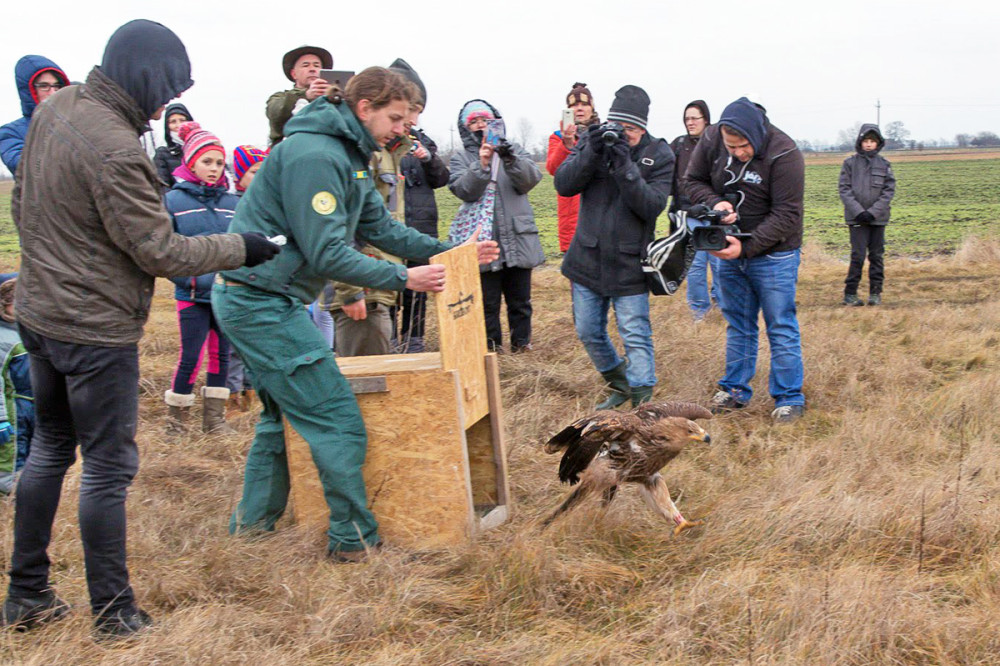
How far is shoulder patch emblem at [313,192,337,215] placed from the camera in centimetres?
375

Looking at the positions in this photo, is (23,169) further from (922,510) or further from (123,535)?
(922,510)

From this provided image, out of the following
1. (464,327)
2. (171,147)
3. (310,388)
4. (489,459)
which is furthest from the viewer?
(171,147)

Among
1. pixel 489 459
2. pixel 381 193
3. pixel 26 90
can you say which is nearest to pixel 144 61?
pixel 489 459

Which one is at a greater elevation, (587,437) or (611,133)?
(611,133)

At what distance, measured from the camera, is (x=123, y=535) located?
3.40 m

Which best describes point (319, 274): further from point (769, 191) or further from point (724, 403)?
point (724, 403)

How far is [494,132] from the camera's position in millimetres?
7164

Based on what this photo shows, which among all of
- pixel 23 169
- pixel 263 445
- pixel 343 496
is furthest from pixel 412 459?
pixel 23 169

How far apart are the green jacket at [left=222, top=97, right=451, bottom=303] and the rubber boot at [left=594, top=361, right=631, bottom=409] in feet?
9.85

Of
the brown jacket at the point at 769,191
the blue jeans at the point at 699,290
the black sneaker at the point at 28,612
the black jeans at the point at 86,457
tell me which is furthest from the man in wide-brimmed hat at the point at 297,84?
the blue jeans at the point at 699,290

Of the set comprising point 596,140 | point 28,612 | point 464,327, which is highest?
point 596,140

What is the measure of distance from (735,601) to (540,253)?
495 cm

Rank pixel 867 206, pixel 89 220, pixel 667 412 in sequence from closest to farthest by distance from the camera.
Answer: pixel 89 220, pixel 667 412, pixel 867 206

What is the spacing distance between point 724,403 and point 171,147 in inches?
189
